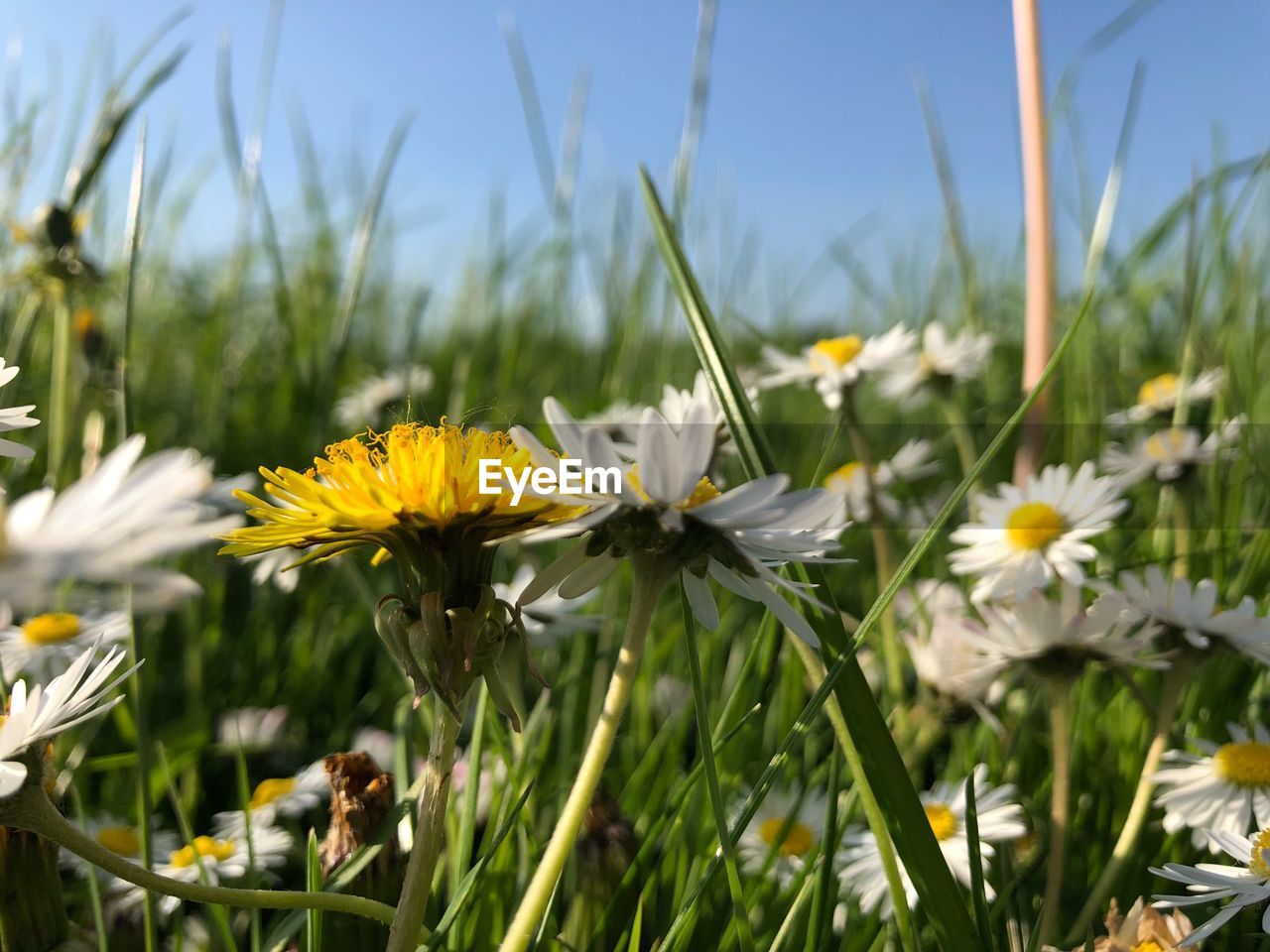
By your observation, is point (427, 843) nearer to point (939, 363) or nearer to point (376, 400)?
point (939, 363)

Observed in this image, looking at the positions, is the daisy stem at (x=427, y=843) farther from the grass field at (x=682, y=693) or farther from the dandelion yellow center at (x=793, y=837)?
the dandelion yellow center at (x=793, y=837)

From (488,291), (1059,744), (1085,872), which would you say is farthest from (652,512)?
(488,291)

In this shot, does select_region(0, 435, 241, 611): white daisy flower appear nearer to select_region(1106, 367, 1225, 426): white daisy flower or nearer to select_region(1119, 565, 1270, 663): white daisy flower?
select_region(1119, 565, 1270, 663): white daisy flower

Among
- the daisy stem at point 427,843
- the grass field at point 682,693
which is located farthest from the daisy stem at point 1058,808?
the daisy stem at point 427,843

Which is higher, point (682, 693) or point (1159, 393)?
point (1159, 393)

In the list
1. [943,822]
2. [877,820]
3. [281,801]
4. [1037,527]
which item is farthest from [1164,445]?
[281,801]

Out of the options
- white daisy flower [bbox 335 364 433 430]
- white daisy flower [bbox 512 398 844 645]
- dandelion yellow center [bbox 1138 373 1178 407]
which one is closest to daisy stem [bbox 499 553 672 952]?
white daisy flower [bbox 512 398 844 645]
